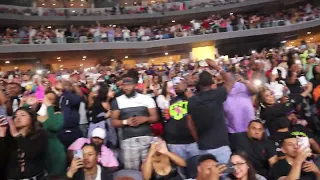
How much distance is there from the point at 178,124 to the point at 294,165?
5.31 feet

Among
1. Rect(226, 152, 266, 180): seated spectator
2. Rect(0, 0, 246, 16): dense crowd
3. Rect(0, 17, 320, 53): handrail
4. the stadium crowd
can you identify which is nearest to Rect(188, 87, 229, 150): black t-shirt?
Rect(226, 152, 266, 180): seated spectator

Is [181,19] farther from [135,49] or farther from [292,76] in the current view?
[292,76]

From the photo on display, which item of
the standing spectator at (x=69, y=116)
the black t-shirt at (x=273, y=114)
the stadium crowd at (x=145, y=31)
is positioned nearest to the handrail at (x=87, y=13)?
the stadium crowd at (x=145, y=31)

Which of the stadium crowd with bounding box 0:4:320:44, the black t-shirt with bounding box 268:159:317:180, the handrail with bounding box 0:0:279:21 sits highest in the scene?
the handrail with bounding box 0:0:279:21

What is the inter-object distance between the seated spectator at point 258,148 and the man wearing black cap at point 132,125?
42.6 inches

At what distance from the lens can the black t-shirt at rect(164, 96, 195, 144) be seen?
14.8 ft

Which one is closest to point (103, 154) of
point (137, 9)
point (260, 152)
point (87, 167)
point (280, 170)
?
point (87, 167)

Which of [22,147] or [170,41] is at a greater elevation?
[170,41]

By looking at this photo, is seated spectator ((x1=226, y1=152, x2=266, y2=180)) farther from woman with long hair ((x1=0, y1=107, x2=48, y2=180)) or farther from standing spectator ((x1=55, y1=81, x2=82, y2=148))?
standing spectator ((x1=55, y1=81, x2=82, y2=148))

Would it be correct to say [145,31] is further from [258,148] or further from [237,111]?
[258,148]

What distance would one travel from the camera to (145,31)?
26906 millimetres

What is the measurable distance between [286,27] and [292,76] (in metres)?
20.1

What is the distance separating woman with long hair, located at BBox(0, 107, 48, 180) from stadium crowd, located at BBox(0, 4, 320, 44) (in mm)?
19745

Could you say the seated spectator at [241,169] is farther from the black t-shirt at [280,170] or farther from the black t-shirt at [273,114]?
the black t-shirt at [273,114]
